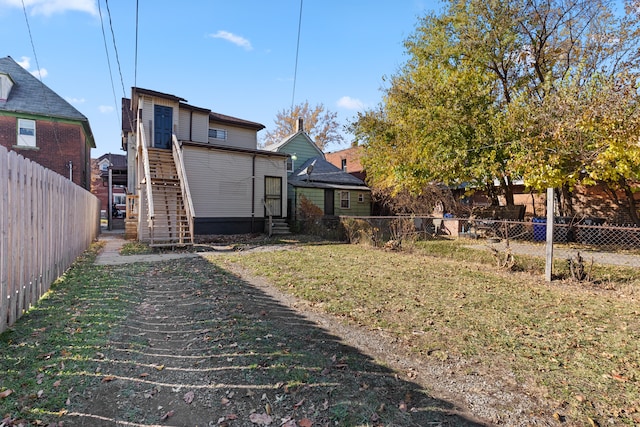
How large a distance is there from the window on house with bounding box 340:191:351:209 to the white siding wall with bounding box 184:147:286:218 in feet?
19.5

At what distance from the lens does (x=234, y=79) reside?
13.8m

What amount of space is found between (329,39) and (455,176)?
6.77 metres

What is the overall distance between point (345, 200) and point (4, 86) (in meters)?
21.0

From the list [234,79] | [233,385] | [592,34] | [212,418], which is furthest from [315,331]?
[592,34]

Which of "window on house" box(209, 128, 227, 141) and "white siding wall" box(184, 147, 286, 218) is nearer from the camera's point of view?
"white siding wall" box(184, 147, 286, 218)

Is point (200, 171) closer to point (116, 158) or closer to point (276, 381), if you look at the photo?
point (276, 381)

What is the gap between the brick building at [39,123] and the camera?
61.4 ft

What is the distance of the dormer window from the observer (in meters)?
18.6

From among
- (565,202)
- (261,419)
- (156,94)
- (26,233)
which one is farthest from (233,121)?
(261,419)

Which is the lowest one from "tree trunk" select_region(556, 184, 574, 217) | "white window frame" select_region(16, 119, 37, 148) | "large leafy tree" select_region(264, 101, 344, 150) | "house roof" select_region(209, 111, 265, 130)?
"tree trunk" select_region(556, 184, 574, 217)

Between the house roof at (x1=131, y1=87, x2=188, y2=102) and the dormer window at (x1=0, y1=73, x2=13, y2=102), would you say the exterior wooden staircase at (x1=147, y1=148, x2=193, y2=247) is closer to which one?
the house roof at (x1=131, y1=87, x2=188, y2=102)

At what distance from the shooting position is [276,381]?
2.95 meters

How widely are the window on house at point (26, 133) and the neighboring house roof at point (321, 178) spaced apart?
14865 millimetres

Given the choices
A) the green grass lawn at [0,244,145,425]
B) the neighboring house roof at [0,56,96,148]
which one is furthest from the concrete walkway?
the neighboring house roof at [0,56,96,148]
